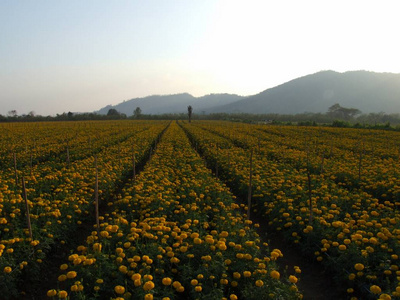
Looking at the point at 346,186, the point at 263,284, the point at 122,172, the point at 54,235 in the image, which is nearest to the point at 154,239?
the point at 263,284

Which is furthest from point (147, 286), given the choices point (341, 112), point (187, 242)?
point (341, 112)

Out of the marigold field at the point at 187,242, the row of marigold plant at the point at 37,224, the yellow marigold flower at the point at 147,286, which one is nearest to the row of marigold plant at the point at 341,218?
the marigold field at the point at 187,242

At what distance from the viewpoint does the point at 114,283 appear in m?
3.37

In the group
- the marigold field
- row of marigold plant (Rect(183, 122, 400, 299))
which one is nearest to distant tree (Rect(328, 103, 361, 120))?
row of marigold plant (Rect(183, 122, 400, 299))

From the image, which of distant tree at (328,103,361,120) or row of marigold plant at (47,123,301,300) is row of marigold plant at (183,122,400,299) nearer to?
row of marigold plant at (47,123,301,300)

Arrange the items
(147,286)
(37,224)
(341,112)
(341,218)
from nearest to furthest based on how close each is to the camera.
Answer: (147,286), (37,224), (341,218), (341,112)

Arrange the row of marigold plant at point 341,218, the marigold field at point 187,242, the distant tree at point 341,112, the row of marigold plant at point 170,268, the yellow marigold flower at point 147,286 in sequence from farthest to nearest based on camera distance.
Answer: the distant tree at point 341,112
the row of marigold plant at point 341,218
the marigold field at point 187,242
the row of marigold plant at point 170,268
the yellow marigold flower at point 147,286

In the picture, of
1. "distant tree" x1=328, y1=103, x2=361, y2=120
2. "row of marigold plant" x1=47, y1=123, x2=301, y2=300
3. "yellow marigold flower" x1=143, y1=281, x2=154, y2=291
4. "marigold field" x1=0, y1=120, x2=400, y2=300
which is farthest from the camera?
"distant tree" x1=328, y1=103, x2=361, y2=120

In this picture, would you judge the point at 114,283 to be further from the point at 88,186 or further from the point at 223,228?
the point at 88,186

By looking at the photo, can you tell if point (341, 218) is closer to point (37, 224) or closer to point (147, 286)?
point (147, 286)

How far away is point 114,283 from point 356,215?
197 inches

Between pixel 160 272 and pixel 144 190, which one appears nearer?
pixel 160 272

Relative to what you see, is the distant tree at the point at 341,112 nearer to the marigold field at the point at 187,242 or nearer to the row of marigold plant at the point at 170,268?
the marigold field at the point at 187,242

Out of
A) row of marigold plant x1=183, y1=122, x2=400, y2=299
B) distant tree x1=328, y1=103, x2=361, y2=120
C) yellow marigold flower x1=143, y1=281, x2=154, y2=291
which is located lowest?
row of marigold plant x1=183, y1=122, x2=400, y2=299
